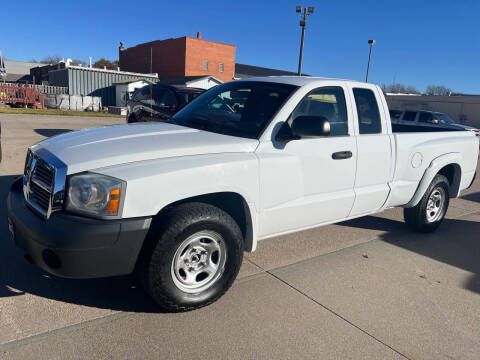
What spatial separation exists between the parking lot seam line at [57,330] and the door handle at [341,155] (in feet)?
7.65

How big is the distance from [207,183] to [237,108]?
4.18 feet

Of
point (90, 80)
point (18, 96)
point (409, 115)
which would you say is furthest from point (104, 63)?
point (409, 115)

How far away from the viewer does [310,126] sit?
11.2 ft

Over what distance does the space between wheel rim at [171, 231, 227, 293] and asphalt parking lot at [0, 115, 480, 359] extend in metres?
0.23

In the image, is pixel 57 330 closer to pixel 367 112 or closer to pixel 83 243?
pixel 83 243

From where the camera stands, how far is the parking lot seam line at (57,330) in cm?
261

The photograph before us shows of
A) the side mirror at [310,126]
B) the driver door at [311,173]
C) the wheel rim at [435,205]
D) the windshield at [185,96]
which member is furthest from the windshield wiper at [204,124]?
the windshield at [185,96]

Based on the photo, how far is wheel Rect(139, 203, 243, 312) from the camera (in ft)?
9.36

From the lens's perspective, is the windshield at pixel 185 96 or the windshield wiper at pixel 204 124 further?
the windshield at pixel 185 96

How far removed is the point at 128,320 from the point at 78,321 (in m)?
0.36

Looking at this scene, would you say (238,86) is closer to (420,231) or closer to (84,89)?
(420,231)

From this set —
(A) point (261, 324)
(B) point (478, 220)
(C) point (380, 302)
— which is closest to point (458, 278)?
(C) point (380, 302)

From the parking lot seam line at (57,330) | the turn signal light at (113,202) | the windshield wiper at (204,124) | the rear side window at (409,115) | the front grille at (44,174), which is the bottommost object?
the parking lot seam line at (57,330)

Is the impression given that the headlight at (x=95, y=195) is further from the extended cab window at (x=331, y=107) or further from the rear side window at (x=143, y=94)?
the rear side window at (x=143, y=94)
